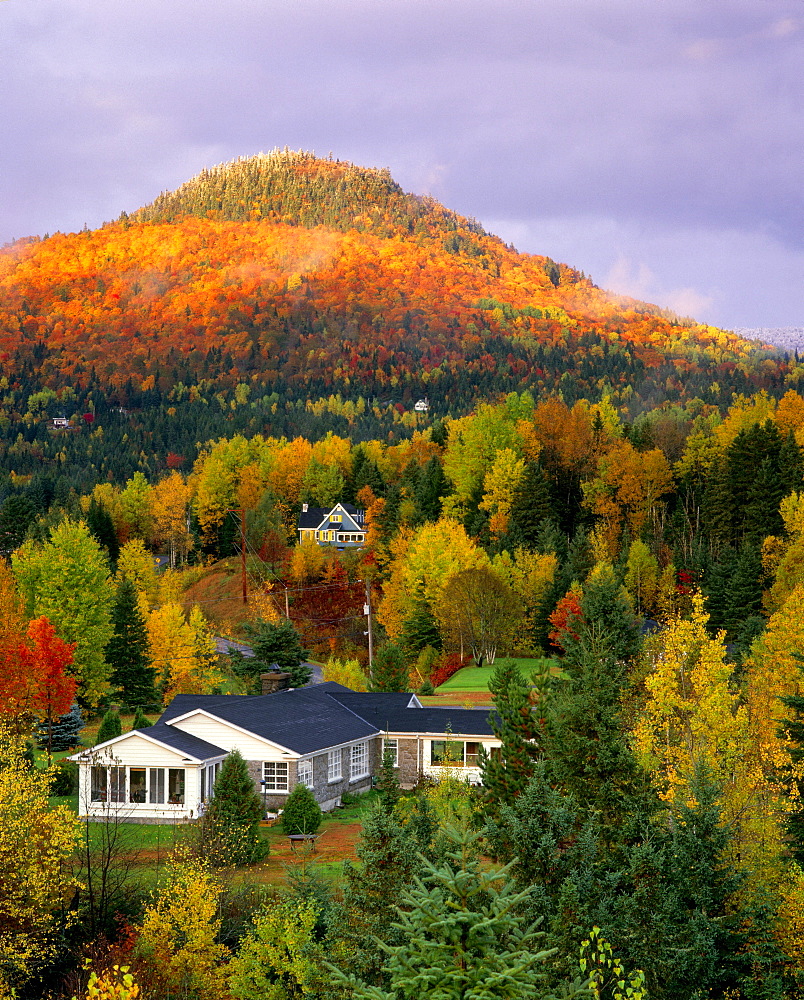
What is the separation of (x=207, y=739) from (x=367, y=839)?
22.4 m

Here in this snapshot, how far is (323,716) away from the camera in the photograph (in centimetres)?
4528

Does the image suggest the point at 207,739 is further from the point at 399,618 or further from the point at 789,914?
the point at 399,618

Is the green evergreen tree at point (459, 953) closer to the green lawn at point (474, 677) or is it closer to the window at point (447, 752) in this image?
the window at point (447, 752)

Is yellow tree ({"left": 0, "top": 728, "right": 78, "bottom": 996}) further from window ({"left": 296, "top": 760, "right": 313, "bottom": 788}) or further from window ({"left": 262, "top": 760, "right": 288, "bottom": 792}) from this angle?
window ({"left": 296, "top": 760, "right": 313, "bottom": 788})

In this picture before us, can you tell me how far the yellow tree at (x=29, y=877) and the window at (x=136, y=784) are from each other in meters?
12.1

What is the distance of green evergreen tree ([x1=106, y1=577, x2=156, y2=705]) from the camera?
200 ft

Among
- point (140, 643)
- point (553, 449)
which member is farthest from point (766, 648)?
point (553, 449)

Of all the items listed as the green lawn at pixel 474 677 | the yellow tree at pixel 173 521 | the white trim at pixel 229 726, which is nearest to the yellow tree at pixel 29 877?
the white trim at pixel 229 726

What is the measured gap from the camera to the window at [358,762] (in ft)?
147

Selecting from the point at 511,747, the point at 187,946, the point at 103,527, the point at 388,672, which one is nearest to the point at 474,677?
the point at 388,672

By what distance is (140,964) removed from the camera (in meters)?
23.1

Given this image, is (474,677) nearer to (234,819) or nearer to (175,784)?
(175,784)

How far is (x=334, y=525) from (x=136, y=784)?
72209 millimetres

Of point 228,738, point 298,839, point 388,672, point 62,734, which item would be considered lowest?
point 62,734
